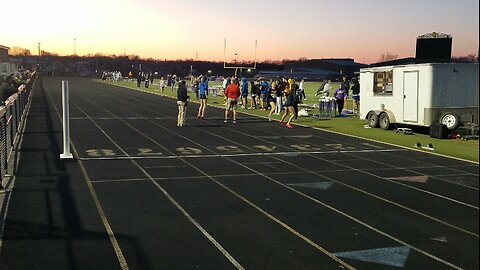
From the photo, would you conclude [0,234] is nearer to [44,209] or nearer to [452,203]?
[44,209]

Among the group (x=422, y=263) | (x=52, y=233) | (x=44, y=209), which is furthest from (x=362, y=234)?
(x=44, y=209)

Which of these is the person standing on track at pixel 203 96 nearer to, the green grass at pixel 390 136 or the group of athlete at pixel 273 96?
the group of athlete at pixel 273 96

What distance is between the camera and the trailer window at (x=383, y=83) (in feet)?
62.7

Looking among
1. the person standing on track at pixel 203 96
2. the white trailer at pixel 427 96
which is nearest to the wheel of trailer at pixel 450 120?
the white trailer at pixel 427 96

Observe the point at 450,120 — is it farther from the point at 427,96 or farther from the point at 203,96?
the point at 203,96

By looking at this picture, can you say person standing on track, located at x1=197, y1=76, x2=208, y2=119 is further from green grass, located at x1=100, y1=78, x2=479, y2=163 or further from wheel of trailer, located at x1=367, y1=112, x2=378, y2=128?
wheel of trailer, located at x1=367, y1=112, x2=378, y2=128

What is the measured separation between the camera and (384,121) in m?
19.3

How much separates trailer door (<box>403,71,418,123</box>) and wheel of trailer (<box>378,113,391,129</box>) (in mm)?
886

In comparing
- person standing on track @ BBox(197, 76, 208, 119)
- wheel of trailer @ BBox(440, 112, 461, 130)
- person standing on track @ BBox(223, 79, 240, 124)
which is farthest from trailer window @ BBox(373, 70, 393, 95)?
person standing on track @ BBox(197, 76, 208, 119)

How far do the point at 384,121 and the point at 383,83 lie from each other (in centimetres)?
160

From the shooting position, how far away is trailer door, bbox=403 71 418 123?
17619 millimetres

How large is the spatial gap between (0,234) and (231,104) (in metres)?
15.9

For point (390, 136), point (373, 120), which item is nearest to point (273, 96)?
point (373, 120)

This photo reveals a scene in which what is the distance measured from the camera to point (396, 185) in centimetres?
952
